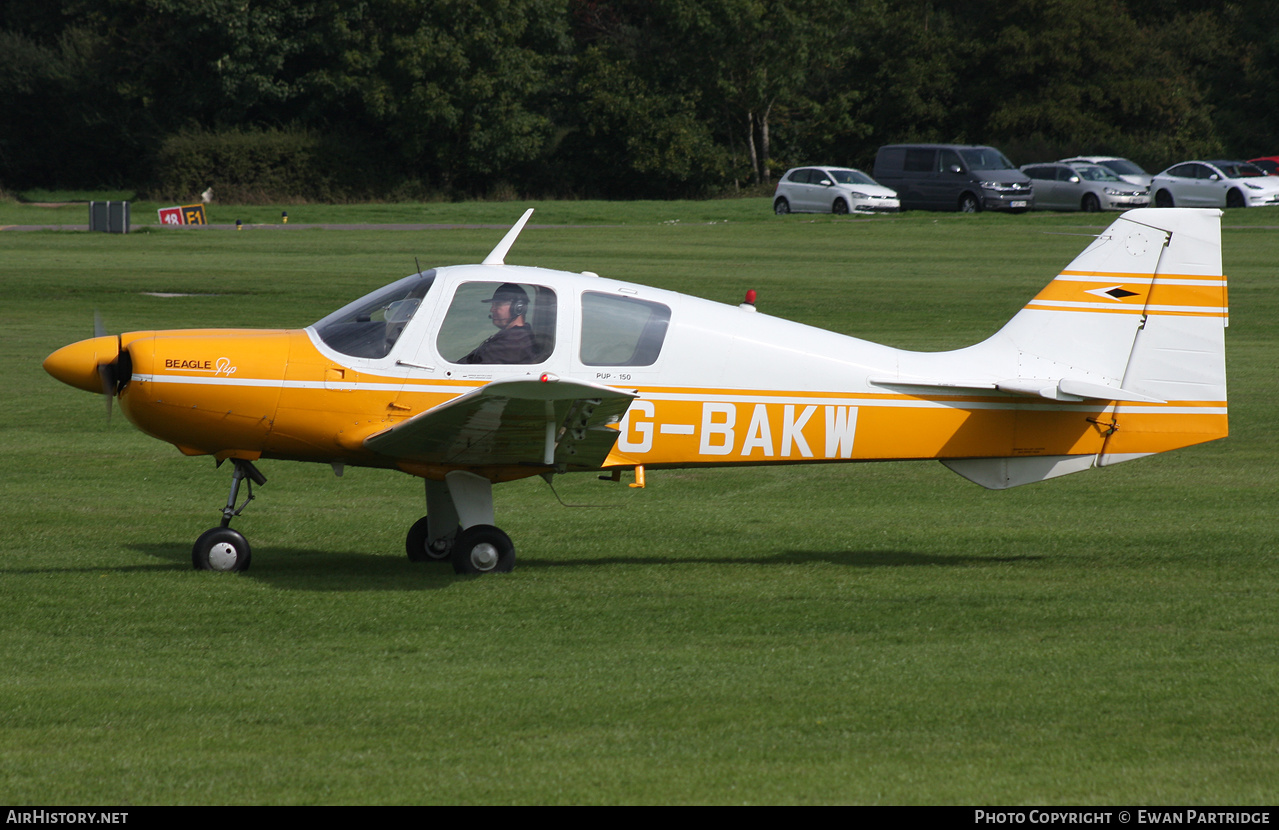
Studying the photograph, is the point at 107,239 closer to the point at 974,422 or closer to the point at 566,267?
the point at 566,267

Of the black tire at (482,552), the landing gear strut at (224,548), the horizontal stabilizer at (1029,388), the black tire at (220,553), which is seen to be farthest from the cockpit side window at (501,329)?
the horizontal stabilizer at (1029,388)

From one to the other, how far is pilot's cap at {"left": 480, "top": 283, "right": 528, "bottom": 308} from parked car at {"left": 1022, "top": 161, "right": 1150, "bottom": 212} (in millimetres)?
38129

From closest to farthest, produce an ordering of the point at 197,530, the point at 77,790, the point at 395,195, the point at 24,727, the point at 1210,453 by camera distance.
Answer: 1. the point at 77,790
2. the point at 24,727
3. the point at 197,530
4. the point at 1210,453
5. the point at 395,195

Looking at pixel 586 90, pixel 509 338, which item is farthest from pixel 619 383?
pixel 586 90

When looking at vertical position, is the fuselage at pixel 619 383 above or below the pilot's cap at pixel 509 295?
below

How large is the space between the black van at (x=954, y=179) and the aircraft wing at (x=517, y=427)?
37098 mm

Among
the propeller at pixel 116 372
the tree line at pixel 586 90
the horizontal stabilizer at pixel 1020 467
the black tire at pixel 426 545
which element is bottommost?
the black tire at pixel 426 545

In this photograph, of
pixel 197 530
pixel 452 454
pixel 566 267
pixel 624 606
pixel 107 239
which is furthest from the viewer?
pixel 107 239

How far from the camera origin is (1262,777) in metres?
5.07

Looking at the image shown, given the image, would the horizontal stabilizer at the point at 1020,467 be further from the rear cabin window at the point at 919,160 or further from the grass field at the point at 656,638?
the rear cabin window at the point at 919,160

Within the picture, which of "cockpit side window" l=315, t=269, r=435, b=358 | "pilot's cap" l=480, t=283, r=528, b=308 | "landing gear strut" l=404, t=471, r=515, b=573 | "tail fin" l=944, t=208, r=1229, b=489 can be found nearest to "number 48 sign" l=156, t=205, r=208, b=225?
"cockpit side window" l=315, t=269, r=435, b=358

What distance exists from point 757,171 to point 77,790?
6003 centimetres

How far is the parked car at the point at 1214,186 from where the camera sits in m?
41.8

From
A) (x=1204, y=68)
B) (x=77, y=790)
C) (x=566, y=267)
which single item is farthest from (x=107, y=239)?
(x=1204, y=68)
